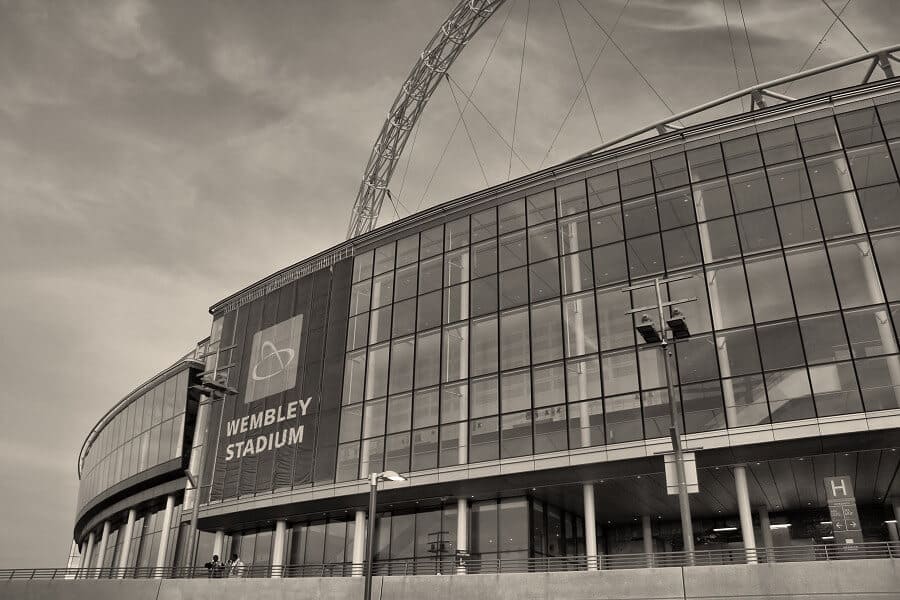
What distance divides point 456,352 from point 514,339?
11.2 ft

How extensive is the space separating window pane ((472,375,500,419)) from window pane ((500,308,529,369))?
1.04 meters

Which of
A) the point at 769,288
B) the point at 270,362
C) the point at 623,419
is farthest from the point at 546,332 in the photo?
the point at 270,362

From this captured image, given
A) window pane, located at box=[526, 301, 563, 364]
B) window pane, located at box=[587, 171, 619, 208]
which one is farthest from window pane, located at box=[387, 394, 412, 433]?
window pane, located at box=[587, 171, 619, 208]

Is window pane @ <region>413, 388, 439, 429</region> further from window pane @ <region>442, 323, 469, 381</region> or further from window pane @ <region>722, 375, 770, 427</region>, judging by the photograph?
window pane @ <region>722, 375, 770, 427</region>

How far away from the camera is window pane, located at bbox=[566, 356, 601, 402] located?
34.0 meters

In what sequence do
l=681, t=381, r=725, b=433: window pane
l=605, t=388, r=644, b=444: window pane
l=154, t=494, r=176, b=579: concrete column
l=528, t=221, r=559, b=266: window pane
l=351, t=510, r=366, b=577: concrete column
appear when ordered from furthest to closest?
l=154, t=494, r=176, b=579: concrete column
l=351, t=510, r=366, b=577: concrete column
l=528, t=221, r=559, b=266: window pane
l=605, t=388, r=644, b=444: window pane
l=681, t=381, r=725, b=433: window pane

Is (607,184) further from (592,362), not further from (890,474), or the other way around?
(890,474)

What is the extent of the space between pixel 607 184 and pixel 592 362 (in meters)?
9.49

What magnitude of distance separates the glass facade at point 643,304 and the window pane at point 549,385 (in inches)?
2.7

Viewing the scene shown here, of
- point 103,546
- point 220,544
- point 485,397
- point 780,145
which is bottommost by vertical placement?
point 220,544

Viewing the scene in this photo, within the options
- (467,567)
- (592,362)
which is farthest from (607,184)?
(467,567)

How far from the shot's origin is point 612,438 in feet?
107

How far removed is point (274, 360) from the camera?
4706 cm

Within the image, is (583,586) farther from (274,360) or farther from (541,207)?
(274,360)
